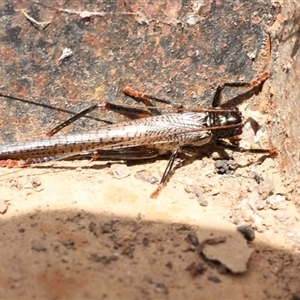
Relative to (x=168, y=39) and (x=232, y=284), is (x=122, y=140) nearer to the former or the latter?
(x=168, y=39)

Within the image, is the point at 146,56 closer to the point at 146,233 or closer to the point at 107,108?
the point at 107,108

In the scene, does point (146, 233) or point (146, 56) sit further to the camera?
point (146, 56)

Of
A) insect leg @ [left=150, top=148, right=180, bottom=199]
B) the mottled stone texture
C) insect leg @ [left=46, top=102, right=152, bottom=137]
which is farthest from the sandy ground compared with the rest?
the mottled stone texture

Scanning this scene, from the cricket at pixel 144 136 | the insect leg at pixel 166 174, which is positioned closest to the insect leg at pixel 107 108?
the cricket at pixel 144 136

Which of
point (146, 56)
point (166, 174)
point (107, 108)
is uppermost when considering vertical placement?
point (146, 56)

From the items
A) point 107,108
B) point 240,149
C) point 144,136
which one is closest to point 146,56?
point 107,108

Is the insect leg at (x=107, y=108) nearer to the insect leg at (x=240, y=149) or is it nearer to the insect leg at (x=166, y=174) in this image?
the insect leg at (x=166, y=174)
